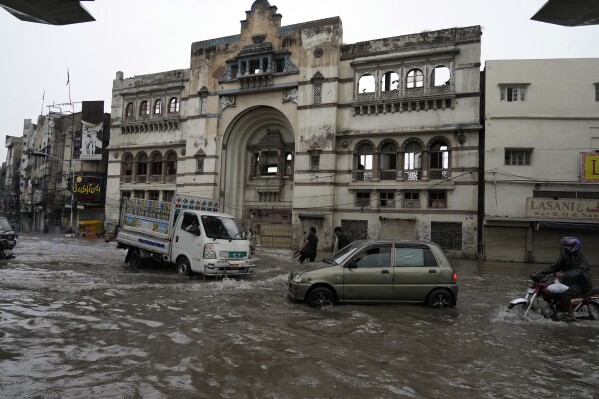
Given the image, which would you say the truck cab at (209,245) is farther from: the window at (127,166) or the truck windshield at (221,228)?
the window at (127,166)

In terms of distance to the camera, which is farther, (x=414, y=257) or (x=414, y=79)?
(x=414, y=79)

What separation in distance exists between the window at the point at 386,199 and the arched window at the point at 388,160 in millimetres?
961

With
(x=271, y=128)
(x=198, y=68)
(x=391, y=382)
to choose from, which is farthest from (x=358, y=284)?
(x=198, y=68)

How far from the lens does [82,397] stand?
406 centimetres

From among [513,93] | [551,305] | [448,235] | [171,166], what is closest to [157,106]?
[171,166]

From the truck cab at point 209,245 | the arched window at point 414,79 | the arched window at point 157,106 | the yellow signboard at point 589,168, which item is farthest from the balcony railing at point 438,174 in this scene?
the arched window at point 157,106

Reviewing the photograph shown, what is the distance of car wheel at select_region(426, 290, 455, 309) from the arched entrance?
21631mm

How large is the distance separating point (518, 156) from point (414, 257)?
58.8 feet

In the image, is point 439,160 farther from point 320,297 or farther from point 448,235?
point 320,297

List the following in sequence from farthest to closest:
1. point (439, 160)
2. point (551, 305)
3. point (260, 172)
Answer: point (260, 172), point (439, 160), point (551, 305)

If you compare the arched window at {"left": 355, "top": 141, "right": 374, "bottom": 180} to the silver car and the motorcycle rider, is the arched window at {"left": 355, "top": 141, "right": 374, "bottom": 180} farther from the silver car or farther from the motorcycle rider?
the motorcycle rider

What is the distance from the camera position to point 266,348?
591 centimetres

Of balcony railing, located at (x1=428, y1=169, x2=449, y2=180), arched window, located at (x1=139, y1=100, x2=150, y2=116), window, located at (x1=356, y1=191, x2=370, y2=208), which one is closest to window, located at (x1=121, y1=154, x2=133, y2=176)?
arched window, located at (x1=139, y1=100, x2=150, y2=116)

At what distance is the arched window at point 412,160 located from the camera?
1017 inches
